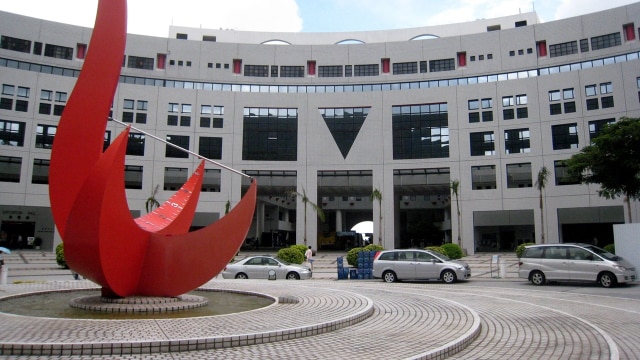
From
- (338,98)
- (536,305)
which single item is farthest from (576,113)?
(536,305)

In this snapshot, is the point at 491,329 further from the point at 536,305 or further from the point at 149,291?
the point at 149,291

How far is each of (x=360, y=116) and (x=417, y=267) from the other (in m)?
30.7

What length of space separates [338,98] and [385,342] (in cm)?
4352

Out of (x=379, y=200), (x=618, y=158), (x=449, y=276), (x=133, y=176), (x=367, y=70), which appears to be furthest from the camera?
(x=367, y=70)

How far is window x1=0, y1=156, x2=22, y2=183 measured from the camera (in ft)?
139

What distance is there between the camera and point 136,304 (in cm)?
968

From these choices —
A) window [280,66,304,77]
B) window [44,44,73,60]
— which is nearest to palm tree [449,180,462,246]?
window [280,66,304,77]

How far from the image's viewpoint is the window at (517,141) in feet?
146

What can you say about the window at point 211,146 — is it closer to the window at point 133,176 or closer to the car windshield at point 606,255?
the window at point 133,176

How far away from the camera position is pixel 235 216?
11.1m

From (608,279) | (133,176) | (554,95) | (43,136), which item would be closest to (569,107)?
(554,95)

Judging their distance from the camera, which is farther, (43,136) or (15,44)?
(15,44)

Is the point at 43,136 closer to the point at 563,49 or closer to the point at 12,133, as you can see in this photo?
the point at 12,133

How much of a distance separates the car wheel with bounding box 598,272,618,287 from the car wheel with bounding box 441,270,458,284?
5042 mm
